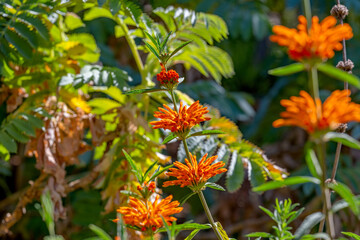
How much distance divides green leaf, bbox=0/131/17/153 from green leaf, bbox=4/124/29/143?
12 millimetres

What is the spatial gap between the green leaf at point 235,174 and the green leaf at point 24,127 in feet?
1.58

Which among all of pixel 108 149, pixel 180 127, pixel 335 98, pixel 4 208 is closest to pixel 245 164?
pixel 108 149

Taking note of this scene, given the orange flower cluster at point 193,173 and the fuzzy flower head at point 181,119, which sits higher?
the fuzzy flower head at point 181,119

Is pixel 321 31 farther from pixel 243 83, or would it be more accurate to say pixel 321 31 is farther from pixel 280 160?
pixel 243 83

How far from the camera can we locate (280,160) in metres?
2.71

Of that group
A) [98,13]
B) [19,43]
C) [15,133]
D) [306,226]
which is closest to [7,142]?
[15,133]

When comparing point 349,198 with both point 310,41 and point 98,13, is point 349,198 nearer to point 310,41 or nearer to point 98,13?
point 310,41

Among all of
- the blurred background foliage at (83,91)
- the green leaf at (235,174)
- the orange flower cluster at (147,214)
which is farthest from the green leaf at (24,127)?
the orange flower cluster at (147,214)

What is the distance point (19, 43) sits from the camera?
1219 mm

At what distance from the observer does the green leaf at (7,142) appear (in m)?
1.19

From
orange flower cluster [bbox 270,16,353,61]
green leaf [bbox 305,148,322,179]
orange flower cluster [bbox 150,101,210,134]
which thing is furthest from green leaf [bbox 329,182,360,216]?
orange flower cluster [bbox 150,101,210,134]

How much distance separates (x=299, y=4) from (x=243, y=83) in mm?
836

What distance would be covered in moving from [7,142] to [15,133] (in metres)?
0.03

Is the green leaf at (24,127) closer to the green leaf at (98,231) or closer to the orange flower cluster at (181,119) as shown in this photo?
the orange flower cluster at (181,119)
